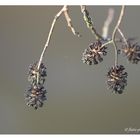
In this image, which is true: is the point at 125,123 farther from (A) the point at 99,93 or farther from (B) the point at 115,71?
(B) the point at 115,71

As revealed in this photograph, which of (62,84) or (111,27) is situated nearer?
(111,27)

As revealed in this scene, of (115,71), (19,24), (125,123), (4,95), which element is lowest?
(125,123)

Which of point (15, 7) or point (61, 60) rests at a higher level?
point (15, 7)

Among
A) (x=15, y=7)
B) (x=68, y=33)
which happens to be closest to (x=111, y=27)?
(x=68, y=33)
